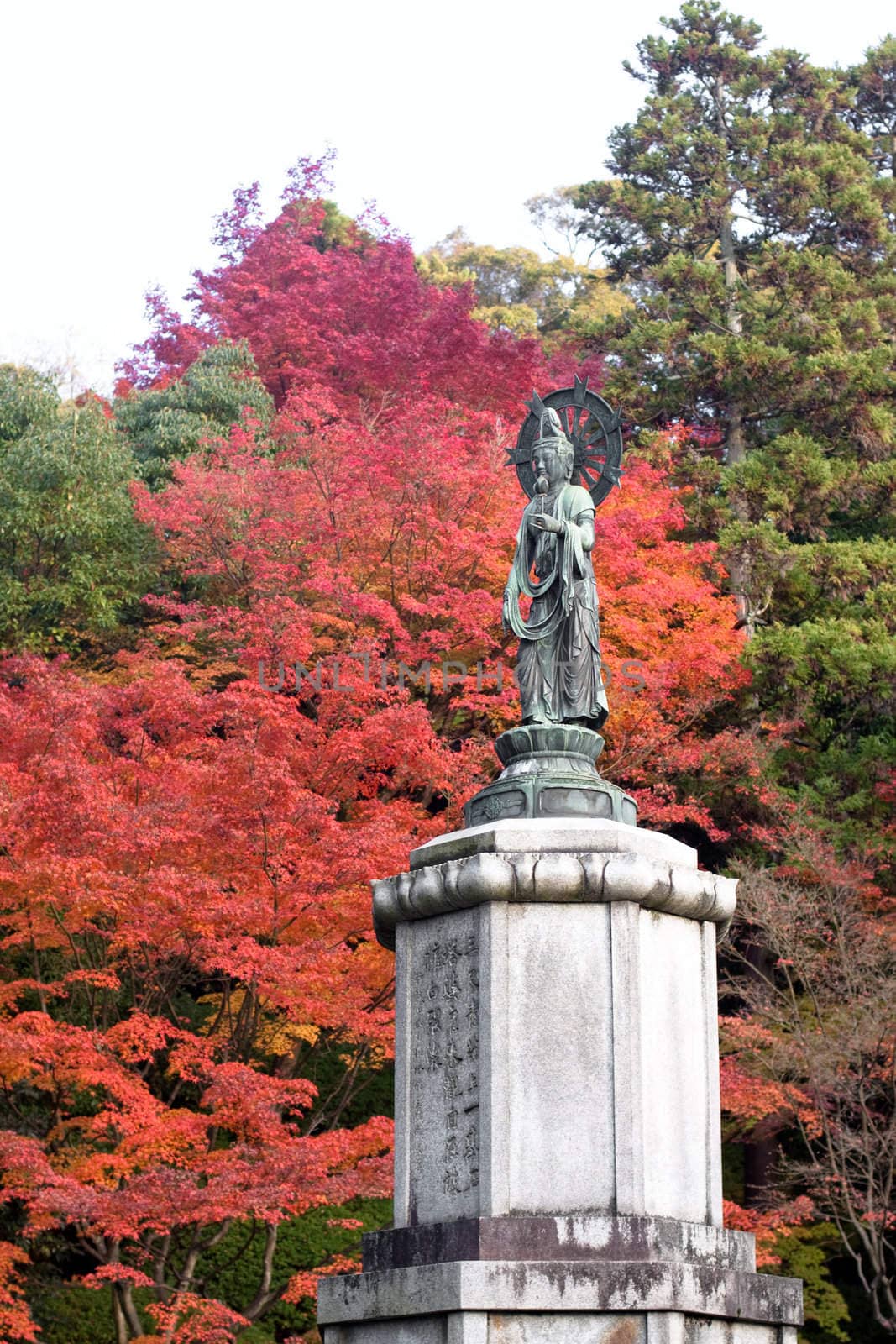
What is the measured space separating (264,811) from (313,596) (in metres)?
6.04

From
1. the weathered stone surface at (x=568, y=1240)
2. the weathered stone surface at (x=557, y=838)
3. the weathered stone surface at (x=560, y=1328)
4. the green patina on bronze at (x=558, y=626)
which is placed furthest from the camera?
the green patina on bronze at (x=558, y=626)

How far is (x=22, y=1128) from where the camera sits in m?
16.2

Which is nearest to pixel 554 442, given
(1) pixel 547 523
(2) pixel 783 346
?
(1) pixel 547 523

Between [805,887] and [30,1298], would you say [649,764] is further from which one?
[30,1298]

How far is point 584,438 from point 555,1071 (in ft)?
13.1

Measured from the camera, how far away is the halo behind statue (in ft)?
33.4

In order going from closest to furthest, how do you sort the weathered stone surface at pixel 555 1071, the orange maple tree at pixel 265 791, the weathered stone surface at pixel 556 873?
the weathered stone surface at pixel 555 1071 → the weathered stone surface at pixel 556 873 → the orange maple tree at pixel 265 791

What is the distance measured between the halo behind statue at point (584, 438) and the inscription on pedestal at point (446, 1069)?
296 centimetres

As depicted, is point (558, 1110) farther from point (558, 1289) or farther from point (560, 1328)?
point (560, 1328)

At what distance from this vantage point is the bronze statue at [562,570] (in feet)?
31.5

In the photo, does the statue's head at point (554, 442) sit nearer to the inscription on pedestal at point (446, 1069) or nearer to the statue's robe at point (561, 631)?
the statue's robe at point (561, 631)

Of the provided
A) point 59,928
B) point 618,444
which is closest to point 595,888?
point 618,444

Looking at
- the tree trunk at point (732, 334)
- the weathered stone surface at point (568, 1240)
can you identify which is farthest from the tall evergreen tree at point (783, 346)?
the weathered stone surface at point (568, 1240)

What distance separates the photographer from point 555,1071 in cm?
838
